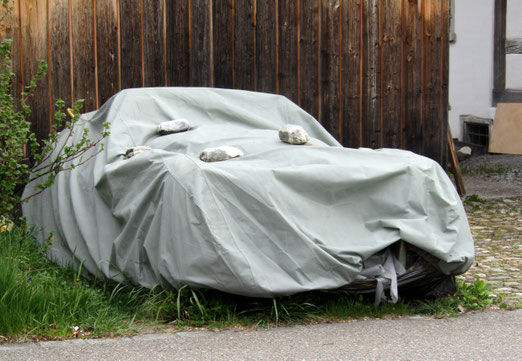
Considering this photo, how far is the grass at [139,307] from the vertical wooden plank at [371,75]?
11.1 ft

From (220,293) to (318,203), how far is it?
2.59 feet

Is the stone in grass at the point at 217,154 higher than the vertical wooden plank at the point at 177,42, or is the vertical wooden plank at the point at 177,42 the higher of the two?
the vertical wooden plank at the point at 177,42

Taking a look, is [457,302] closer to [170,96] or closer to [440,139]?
[170,96]

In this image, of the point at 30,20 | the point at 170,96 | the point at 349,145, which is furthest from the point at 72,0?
the point at 349,145

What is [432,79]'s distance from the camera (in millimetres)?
8461

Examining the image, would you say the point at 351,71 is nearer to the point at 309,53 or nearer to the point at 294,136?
the point at 309,53

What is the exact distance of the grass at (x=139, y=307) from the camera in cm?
421

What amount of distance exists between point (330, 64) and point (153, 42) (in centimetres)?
186

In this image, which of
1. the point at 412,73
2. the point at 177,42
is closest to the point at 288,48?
the point at 177,42

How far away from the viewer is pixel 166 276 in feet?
14.5

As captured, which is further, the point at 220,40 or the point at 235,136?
the point at 220,40

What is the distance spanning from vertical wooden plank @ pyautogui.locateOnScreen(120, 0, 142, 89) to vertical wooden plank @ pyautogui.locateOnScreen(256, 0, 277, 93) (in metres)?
1.17

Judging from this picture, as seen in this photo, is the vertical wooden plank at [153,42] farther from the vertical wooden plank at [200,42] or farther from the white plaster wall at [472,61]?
the white plaster wall at [472,61]

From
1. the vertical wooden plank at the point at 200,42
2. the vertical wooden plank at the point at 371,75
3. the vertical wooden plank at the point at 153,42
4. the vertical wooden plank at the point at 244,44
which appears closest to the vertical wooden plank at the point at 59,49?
the vertical wooden plank at the point at 153,42
